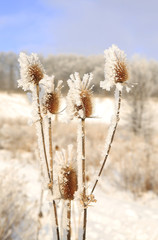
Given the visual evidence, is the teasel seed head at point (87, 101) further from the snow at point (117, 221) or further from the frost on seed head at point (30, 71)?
the snow at point (117, 221)

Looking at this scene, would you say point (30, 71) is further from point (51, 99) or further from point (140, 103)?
point (140, 103)

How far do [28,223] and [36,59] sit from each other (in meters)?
1.75

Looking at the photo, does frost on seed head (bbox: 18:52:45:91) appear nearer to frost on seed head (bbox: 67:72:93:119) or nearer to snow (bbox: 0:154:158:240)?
frost on seed head (bbox: 67:72:93:119)

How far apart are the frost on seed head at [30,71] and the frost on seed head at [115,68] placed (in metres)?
0.14

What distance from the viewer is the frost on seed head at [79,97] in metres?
0.49

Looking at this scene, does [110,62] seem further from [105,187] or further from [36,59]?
[105,187]

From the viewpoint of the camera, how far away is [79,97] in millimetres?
494

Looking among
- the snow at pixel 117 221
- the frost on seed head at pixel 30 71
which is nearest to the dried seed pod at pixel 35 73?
the frost on seed head at pixel 30 71

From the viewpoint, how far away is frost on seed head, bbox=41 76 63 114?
53 centimetres

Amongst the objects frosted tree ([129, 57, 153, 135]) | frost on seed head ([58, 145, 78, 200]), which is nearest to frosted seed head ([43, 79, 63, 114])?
frost on seed head ([58, 145, 78, 200])

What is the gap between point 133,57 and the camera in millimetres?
10938

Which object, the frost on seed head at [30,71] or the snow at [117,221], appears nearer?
the frost on seed head at [30,71]

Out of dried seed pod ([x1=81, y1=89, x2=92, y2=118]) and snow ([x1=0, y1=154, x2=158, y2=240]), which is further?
snow ([x1=0, y1=154, x2=158, y2=240])

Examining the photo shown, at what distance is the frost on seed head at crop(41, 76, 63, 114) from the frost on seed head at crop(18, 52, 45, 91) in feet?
0.06
